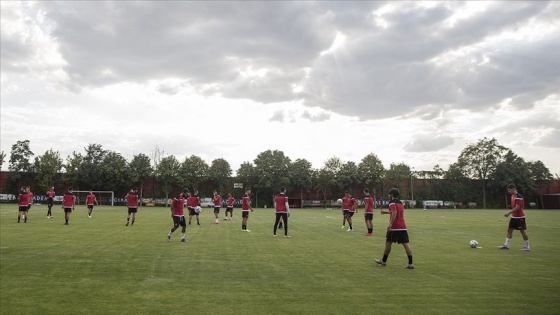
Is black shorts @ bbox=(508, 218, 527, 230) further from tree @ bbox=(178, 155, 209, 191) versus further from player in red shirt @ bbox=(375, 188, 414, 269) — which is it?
tree @ bbox=(178, 155, 209, 191)

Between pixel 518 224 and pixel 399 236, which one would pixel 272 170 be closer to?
pixel 518 224

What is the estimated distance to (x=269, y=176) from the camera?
253 feet

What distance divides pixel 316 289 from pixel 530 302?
418 centimetres

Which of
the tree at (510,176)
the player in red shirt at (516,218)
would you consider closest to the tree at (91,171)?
the player in red shirt at (516,218)

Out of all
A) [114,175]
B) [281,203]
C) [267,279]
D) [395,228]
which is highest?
[114,175]

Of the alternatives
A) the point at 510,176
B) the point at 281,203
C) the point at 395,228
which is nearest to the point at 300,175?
the point at 510,176

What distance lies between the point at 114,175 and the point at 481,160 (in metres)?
78.2

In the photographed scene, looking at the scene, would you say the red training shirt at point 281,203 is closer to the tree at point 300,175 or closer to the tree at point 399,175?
the tree at point 300,175

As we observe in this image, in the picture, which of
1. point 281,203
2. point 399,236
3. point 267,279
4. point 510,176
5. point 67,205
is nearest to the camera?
point 267,279

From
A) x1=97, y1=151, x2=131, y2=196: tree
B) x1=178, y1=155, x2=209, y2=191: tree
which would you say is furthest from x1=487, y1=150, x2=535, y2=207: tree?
x1=97, y1=151, x2=131, y2=196: tree

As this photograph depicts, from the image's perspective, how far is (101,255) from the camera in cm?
1293

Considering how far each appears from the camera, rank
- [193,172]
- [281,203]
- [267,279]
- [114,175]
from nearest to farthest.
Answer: [267,279] → [281,203] → [114,175] → [193,172]

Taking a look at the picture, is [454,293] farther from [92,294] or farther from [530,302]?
[92,294]

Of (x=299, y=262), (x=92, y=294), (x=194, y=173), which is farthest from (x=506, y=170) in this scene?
(x=92, y=294)
